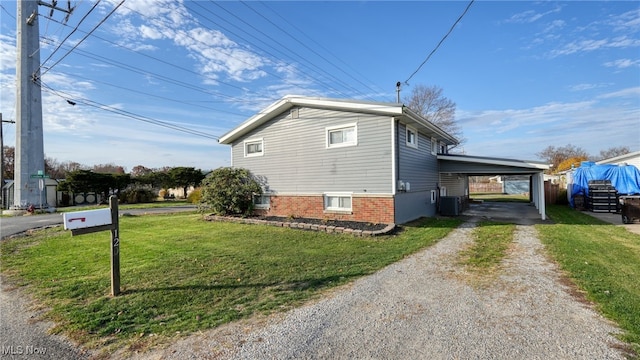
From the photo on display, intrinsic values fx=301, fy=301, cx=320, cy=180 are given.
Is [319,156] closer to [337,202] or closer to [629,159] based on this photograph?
[337,202]

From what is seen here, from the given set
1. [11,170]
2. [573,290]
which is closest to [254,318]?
[573,290]

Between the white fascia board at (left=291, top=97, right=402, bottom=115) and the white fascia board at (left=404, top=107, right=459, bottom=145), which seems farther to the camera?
the white fascia board at (left=404, top=107, right=459, bottom=145)

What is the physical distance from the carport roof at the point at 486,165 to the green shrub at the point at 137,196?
26.9 m

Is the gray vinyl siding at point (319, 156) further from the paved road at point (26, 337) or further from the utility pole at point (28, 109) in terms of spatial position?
the utility pole at point (28, 109)

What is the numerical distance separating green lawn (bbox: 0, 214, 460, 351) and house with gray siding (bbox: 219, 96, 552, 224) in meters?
1.95

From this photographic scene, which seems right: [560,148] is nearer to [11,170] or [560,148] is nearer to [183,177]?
[183,177]

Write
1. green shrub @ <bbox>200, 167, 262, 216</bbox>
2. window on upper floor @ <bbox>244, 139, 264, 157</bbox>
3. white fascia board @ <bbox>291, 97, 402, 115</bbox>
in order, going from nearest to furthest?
white fascia board @ <bbox>291, 97, 402, 115</bbox>
green shrub @ <bbox>200, 167, 262, 216</bbox>
window on upper floor @ <bbox>244, 139, 264, 157</bbox>

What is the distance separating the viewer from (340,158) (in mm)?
11125

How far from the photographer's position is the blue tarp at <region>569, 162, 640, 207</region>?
15.9 metres

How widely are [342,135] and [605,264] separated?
7848mm

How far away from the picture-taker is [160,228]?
10.9 metres

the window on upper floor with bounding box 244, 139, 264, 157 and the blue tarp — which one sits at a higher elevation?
the window on upper floor with bounding box 244, 139, 264, 157

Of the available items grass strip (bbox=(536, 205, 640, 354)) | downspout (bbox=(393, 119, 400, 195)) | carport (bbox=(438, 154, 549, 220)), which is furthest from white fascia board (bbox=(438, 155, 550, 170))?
downspout (bbox=(393, 119, 400, 195))

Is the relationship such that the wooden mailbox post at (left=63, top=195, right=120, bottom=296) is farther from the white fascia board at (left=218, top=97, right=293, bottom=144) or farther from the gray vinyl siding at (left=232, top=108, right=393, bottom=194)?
the white fascia board at (left=218, top=97, right=293, bottom=144)
